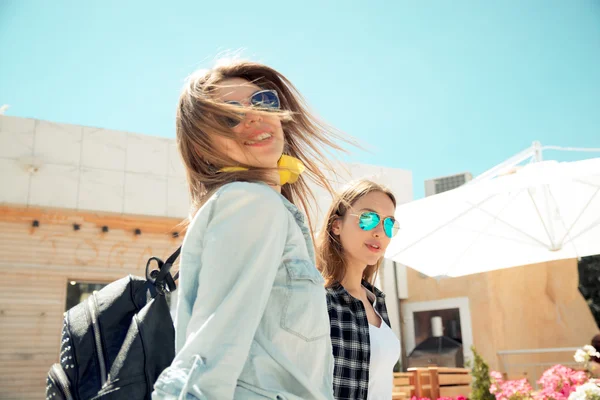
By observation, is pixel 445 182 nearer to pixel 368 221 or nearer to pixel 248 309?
pixel 368 221

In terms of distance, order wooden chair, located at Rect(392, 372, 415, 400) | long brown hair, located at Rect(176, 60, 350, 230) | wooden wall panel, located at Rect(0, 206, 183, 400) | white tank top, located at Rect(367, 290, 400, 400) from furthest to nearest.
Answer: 1. wooden wall panel, located at Rect(0, 206, 183, 400)
2. wooden chair, located at Rect(392, 372, 415, 400)
3. white tank top, located at Rect(367, 290, 400, 400)
4. long brown hair, located at Rect(176, 60, 350, 230)

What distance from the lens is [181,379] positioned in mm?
1102

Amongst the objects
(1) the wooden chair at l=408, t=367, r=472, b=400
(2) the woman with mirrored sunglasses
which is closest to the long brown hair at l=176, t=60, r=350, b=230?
(2) the woman with mirrored sunglasses

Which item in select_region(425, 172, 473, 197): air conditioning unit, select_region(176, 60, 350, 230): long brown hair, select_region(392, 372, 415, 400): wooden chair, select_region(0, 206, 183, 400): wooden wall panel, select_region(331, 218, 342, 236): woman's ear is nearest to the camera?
select_region(176, 60, 350, 230): long brown hair

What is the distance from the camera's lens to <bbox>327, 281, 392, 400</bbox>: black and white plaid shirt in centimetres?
252

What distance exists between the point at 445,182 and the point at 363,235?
1409 centimetres

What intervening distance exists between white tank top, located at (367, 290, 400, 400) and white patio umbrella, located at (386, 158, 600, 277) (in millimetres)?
3058

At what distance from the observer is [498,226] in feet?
20.6

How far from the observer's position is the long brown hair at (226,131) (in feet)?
5.00

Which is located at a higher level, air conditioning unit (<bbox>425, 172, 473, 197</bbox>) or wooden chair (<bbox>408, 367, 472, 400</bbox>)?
air conditioning unit (<bbox>425, 172, 473, 197</bbox>)

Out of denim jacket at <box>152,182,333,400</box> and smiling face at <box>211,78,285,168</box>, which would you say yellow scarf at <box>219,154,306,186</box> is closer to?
smiling face at <box>211,78,285,168</box>

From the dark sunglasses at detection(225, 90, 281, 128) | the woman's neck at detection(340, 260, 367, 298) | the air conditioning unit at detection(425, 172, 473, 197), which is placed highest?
the air conditioning unit at detection(425, 172, 473, 197)

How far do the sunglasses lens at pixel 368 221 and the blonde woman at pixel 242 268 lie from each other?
4.31 ft

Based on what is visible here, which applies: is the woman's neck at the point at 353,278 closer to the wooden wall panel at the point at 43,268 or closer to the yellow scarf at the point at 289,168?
the yellow scarf at the point at 289,168
